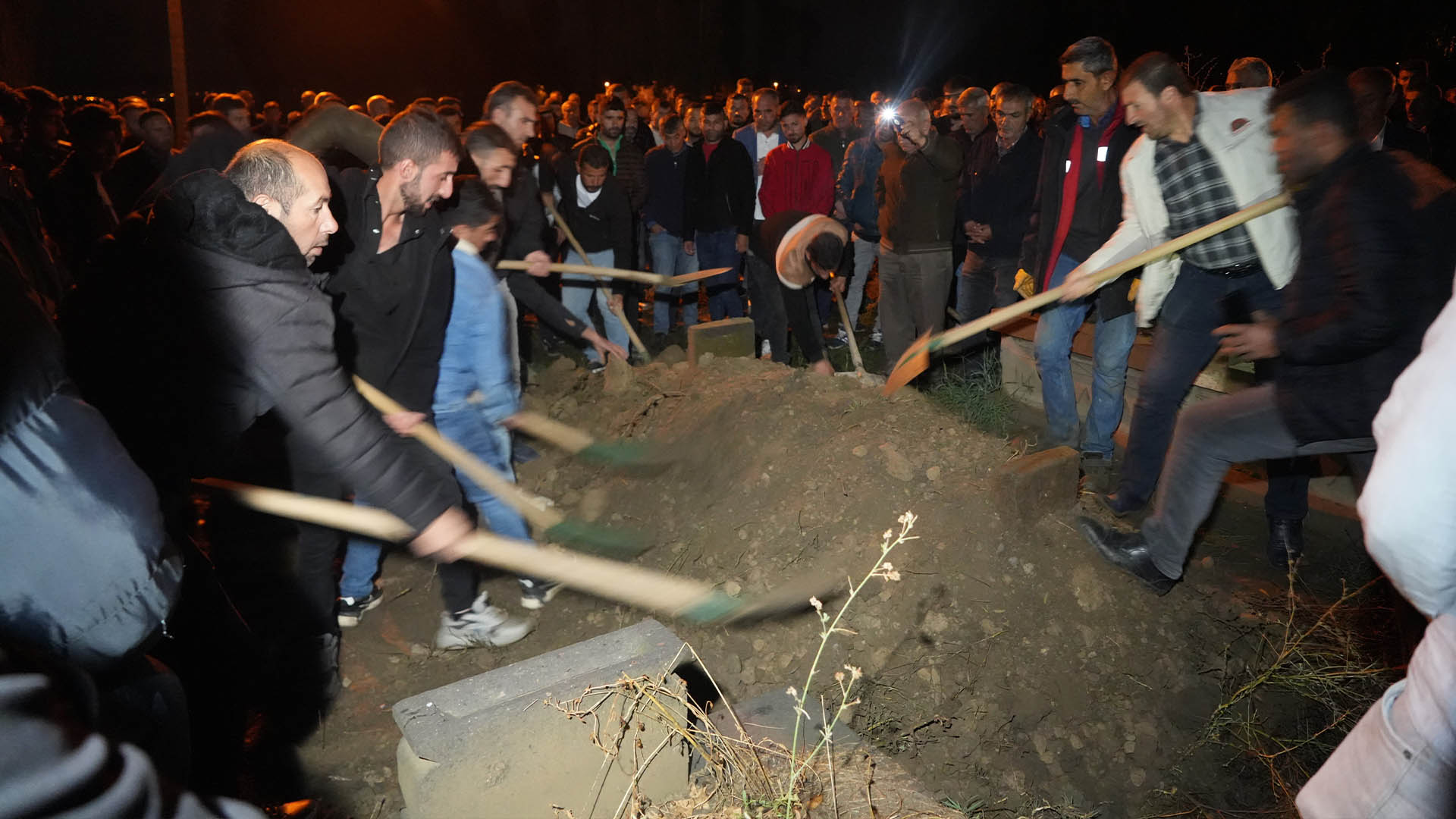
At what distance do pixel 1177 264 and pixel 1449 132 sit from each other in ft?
17.0

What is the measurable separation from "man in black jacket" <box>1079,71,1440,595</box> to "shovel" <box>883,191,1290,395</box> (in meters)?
0.45

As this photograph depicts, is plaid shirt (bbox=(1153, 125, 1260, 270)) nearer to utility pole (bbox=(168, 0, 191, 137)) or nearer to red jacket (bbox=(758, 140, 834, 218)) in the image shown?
red jacket (bbox=(758, 140, 834, 218))

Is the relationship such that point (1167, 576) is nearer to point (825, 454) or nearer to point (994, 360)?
point (825, 454)

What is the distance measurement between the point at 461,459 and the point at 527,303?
2.10 meters

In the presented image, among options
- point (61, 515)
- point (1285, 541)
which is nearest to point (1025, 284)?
point (1285, 541)

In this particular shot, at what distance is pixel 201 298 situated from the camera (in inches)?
91.3

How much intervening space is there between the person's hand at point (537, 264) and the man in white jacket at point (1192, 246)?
3254mm

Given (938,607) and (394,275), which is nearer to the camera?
(394,275)

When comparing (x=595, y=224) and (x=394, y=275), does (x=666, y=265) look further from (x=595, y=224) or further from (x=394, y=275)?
(x=394, y=275)

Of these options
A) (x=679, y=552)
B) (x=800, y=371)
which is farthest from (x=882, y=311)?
(x=679, y=552)

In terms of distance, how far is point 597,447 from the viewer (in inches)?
227

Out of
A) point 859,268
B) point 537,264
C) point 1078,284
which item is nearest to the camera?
point 1078,284

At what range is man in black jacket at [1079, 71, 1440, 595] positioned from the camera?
2.79 metres

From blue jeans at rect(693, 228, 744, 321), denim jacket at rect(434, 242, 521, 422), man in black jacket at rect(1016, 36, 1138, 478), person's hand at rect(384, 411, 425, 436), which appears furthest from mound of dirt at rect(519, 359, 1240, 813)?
blue jeans at rect(693, 228, 744, 321)
